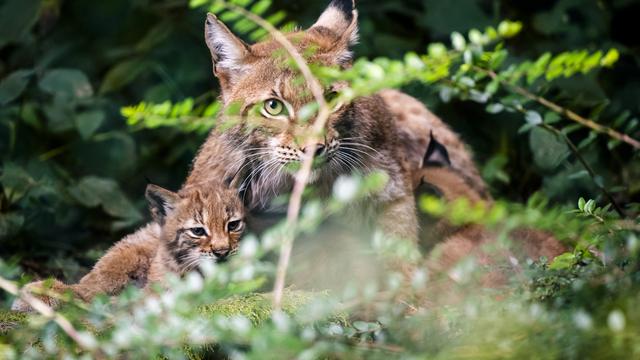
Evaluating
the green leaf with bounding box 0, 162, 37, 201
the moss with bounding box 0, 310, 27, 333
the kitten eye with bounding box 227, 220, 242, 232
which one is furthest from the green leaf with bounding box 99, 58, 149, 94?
the moss with bounding box 0, 310, 27, 333

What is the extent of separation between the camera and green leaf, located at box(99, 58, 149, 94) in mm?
7516

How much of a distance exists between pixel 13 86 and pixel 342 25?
2.26 m

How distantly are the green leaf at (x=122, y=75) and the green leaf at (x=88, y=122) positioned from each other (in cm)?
57

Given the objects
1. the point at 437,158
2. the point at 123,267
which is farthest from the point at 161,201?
the point at 437,158

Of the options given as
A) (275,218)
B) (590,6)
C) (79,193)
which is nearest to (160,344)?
(275,218)

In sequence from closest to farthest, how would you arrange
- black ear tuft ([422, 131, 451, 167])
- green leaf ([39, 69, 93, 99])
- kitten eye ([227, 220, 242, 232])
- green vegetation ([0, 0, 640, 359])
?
green vegetation ([0, 0, 640, 359])
kitten eye ([227, 220, 242, 232])
black ear tuft ([422, 131, 451, 167])
green leaf ([39, 69, 93, 99])

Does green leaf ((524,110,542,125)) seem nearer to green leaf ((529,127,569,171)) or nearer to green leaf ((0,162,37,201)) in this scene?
green leaf ((529,127,569,171))

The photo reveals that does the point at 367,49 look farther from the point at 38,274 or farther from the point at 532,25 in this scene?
the point at 38,274

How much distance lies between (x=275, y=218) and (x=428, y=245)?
1043 millimetres

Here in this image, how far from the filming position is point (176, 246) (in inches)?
211

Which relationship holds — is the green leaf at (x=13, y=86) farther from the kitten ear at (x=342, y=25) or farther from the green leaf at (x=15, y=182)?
the kitten ear at (x=342, y=25)

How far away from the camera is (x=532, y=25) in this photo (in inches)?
304

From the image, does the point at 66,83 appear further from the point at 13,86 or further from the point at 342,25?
the point at 342,25

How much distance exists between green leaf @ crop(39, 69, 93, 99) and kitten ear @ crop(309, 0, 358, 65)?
193 cm
